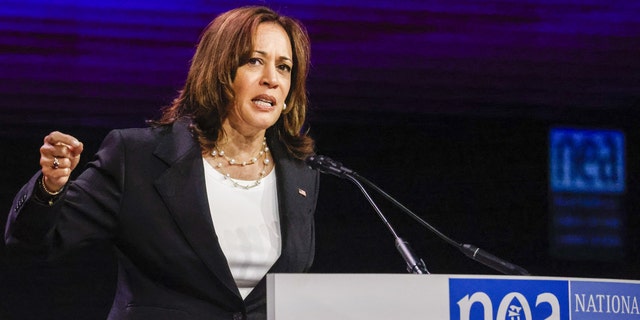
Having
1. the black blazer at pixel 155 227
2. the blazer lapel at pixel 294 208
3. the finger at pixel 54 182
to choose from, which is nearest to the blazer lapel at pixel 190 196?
the black blazer at pixel 155 227

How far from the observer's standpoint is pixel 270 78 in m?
2.10

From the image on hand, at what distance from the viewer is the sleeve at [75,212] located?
176 cm

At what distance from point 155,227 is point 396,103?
→ 1.99 metres

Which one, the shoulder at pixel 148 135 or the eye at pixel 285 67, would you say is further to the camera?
the eye at pixel 285 67

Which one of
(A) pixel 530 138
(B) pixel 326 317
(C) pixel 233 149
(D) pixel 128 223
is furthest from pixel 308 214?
(A) pixel 530 138

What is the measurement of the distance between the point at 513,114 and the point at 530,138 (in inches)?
4.6

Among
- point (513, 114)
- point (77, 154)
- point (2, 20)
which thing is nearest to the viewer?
point (77, 154)

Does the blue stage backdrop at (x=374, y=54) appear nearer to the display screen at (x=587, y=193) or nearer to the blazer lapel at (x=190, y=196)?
the display screen at (x=587, y=193)

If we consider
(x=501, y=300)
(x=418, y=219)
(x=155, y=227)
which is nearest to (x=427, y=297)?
(x=501, y=300)

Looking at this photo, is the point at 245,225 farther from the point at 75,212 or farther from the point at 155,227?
the point at 75,212

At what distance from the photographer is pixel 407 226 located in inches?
149

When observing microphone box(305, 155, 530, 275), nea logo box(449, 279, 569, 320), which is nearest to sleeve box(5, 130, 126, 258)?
microphone box(305, 155, 530, 275)

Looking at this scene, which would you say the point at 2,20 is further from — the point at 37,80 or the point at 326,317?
the point at 326,317

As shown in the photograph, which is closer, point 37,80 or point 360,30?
point 37,80
